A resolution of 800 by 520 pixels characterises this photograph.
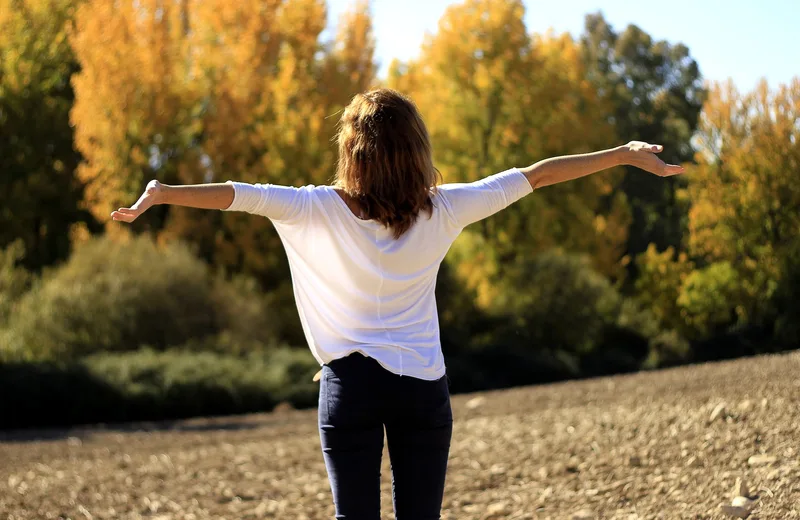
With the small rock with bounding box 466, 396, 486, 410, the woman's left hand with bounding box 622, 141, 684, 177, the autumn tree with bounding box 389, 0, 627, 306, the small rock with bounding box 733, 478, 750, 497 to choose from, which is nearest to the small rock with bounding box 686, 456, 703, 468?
the small rock with bounding box 733, 478, 750, 497

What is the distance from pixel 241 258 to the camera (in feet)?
84.1

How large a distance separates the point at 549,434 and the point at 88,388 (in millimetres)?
9781

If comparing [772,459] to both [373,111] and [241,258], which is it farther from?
[241,258]

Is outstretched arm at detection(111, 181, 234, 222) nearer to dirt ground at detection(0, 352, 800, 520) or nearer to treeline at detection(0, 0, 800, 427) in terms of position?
dirt ground at detection(0, 352, 800, 520)

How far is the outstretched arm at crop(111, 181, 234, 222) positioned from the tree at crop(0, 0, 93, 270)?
Answer: 85.7ft

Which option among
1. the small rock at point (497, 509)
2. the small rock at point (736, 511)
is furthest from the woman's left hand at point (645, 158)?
the small rock at point (497, 509)

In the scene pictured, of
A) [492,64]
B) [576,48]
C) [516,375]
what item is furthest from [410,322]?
[576,48]

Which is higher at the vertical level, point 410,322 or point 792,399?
point 410,322

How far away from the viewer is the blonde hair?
290 centimetres

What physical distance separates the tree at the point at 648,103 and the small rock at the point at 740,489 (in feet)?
90.8

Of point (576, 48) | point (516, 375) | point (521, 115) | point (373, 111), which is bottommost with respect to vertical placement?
point (516, 375)

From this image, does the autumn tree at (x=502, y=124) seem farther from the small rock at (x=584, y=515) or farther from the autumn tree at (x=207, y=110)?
the small rock at (x=584, y=515)

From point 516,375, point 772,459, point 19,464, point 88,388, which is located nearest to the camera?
point 772,459

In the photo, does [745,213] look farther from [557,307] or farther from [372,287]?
[372,287]
